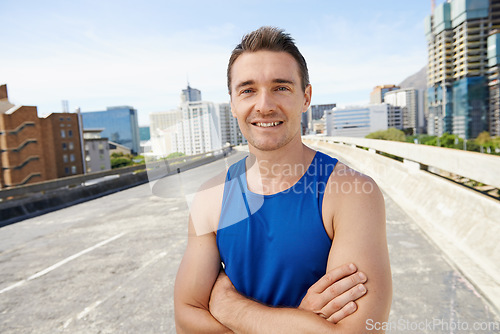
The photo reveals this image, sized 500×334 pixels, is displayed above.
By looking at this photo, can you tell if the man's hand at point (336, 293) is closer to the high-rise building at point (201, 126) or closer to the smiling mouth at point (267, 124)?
the smiling mouth at point (267, 124)

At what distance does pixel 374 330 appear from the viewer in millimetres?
1540

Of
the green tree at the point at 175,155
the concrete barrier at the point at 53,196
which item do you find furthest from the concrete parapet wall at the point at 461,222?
the concrete barrier at the point at 53,196

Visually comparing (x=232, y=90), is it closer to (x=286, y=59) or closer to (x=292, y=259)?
(x=286, y=59)

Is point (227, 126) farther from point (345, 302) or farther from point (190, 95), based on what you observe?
point (345, 302)

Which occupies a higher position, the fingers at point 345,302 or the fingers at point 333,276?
the fingers at point 333,276

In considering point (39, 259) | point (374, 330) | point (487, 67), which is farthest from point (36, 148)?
point (487, 67)

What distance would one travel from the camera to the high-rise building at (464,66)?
172m

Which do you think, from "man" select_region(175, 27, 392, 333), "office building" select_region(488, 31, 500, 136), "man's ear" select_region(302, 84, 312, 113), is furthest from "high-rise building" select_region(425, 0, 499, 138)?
"man" select_region(175, 27, 392, 333)

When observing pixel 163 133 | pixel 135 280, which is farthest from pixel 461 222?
pixel 135 280

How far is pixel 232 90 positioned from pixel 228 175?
53 cm

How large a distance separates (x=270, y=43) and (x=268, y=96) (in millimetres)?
298

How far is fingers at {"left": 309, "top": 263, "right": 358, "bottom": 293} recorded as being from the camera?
1.60 m

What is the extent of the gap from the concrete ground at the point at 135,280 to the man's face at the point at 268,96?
0.47 m

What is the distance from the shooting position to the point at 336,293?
5.14ft
